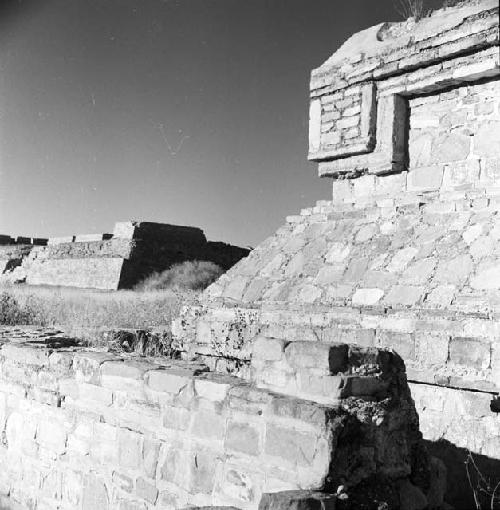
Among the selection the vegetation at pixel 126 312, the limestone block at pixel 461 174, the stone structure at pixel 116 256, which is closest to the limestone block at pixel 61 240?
the stone structure at pixel 116 256

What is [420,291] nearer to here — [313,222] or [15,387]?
[313,222]

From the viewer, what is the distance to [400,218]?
5.22m

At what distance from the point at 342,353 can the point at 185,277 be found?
15.6 m

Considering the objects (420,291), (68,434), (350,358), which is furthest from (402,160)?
(68,434)

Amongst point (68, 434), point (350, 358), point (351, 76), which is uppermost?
point (351, 76)

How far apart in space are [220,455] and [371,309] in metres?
1.93

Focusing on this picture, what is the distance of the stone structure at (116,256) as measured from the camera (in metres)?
17.8

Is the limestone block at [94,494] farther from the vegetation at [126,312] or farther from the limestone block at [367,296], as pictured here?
the limestone block at [367,296]

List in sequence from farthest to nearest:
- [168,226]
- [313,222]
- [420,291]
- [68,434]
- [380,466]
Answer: [168,226], [313,222], [420,291], [68,434], [380,466]

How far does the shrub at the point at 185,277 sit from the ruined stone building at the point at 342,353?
37.8 ft

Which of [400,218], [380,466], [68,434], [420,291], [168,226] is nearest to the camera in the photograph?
[380,466]

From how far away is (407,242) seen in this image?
16.2 ft

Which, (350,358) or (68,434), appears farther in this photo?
(68,434)

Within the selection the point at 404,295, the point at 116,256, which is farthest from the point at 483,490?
the point at 116,256
